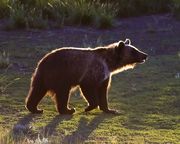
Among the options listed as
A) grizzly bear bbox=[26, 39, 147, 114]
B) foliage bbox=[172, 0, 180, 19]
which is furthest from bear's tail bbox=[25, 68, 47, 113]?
foliage bbox=[172, 0, 180, 19]

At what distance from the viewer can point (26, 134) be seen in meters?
9.80

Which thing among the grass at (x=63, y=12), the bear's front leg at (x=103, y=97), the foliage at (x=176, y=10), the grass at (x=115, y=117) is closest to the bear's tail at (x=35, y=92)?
the grass at (x=115, y=117)

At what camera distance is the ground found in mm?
9906

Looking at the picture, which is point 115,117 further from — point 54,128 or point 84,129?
point 54,128

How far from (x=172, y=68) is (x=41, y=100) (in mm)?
3970

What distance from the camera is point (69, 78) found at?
36.0 feet

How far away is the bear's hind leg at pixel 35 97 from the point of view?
11.0 metres

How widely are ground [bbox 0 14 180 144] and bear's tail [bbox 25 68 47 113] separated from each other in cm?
14

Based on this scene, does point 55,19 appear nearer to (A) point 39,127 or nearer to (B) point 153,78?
(B) point 153,78

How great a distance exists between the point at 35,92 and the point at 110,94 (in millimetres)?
2023

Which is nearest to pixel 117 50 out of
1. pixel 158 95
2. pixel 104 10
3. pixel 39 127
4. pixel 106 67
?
pixel 106 67

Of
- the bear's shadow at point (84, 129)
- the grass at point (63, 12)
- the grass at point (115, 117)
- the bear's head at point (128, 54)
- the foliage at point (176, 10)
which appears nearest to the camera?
the bear's shadow at point (84, 129)

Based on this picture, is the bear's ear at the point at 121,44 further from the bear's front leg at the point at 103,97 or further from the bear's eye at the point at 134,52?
the bear's front leg at the point at 103,97

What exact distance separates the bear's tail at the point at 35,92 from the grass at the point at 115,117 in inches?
5.4
